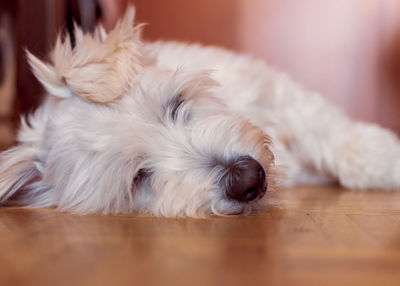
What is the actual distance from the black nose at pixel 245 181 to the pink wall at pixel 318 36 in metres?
3.44

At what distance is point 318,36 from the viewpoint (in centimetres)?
486

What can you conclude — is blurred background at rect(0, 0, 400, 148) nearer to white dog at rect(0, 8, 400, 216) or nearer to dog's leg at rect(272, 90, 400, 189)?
dog's leg at rect(272, 90, 400, 189)

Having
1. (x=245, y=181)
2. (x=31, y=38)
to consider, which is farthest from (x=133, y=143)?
(x=31, y=38)

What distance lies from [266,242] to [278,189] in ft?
1.84

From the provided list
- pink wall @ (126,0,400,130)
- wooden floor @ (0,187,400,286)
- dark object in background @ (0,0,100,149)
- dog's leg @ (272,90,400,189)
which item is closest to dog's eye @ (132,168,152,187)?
wooden floor @ (0,187,400,286)

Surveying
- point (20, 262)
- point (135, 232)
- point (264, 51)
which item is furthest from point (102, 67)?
point (264, 51)

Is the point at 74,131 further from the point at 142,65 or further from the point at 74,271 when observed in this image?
the point at 74,271

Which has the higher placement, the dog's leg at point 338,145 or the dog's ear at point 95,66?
the dog's ear at point 95,66

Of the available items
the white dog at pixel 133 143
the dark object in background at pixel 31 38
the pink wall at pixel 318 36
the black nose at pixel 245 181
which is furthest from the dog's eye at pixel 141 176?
→ the pink wall at pixel 318 36

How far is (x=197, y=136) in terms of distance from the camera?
1.72m

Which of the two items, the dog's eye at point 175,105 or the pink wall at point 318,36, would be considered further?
the pink wall at point 318,36

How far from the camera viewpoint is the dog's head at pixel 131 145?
1.58m

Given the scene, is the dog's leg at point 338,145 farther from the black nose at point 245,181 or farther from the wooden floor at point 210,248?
the black nose at point 245,181

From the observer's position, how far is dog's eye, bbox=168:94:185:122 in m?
1.80
